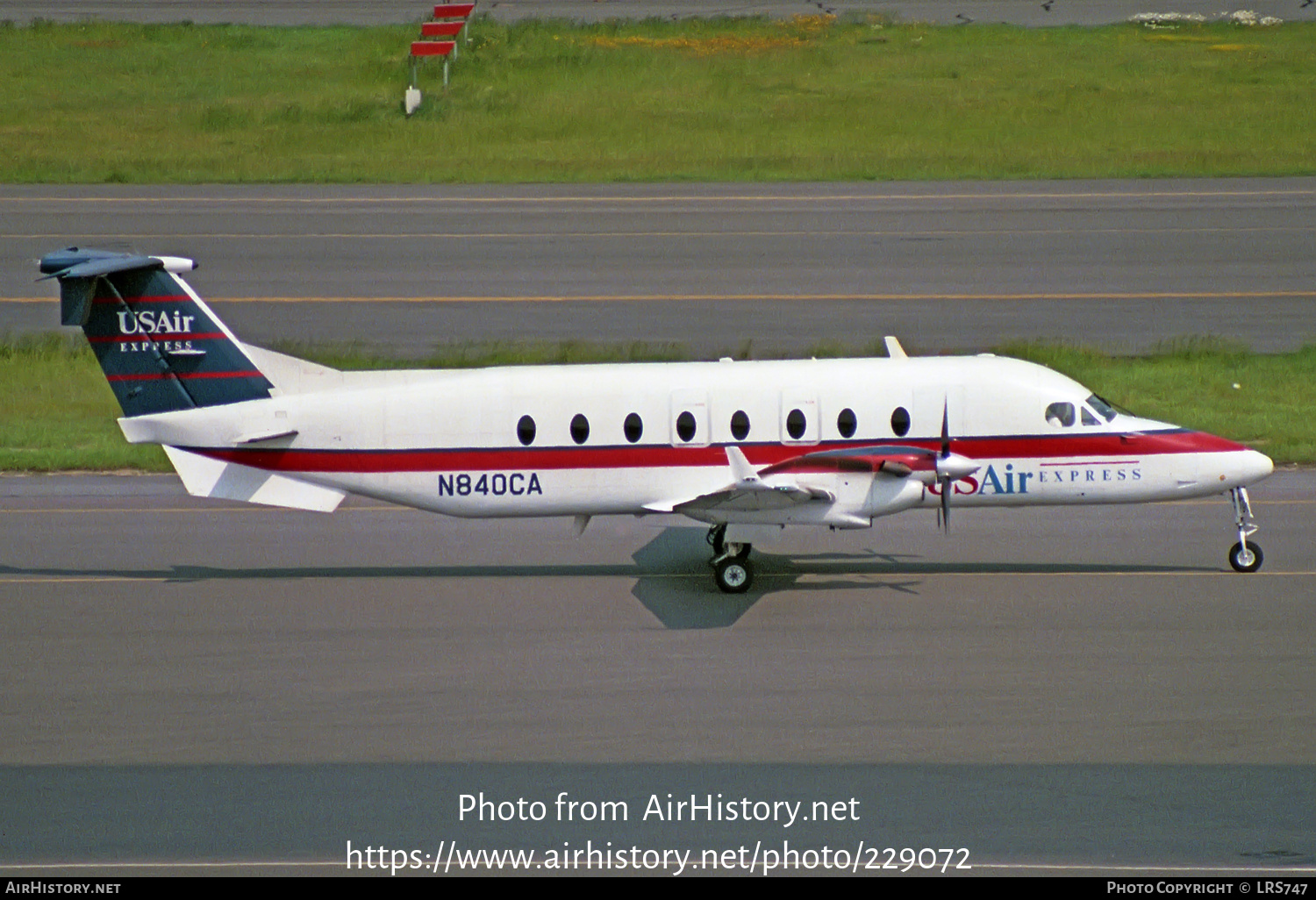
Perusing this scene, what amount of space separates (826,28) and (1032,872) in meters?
62.0

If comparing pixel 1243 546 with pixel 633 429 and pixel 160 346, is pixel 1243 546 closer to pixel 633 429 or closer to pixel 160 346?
pixel 633 429

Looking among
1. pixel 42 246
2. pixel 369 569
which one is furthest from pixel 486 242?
pixel 369 569

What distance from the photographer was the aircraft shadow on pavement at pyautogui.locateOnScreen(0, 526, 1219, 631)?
64.3ft

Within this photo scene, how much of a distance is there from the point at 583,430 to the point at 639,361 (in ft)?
38.6

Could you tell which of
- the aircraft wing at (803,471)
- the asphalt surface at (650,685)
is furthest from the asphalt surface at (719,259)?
the aircraft wing at (803,471)

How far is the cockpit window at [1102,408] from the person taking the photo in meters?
20.0

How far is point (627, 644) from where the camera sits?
17453 mm

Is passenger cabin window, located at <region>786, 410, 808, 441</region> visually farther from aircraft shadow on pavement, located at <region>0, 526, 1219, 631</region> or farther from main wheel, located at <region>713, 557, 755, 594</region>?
aircraft shadow on pavement, located at <region>0, 526, 1219, 631</region>

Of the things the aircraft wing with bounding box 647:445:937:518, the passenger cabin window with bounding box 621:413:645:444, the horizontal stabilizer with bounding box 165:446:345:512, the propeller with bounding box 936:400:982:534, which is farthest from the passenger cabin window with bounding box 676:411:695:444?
the horizontal stabilizer with bounding box 165:446:345:512

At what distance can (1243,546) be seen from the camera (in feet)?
64.8

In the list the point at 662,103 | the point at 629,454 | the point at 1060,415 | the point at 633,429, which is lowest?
the point at 629,454

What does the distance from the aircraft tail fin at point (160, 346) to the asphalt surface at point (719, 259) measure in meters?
12.8

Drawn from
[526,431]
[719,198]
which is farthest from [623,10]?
[526,431]

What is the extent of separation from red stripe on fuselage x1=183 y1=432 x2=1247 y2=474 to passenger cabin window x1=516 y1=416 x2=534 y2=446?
0.37 feet
